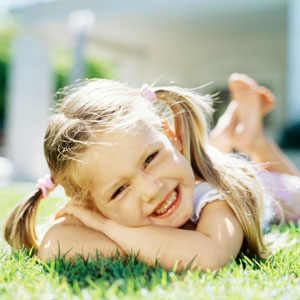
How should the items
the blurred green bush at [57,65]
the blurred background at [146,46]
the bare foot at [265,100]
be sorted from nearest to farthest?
the bare foot at [265,100], the blurred background at [146,46], the blurred green bush at [57,65]

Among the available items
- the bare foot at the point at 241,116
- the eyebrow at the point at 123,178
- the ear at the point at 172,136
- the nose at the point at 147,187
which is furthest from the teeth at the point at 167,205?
the bare foot at the point at 241,116

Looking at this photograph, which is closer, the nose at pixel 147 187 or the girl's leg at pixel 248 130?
the nose at pixel 147 187

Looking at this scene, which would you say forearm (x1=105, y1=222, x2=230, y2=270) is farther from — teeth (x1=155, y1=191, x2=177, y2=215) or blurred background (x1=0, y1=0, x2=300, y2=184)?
blurred background (x1=0, y1=0, x2=300, y2=184)

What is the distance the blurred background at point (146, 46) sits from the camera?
884 cm

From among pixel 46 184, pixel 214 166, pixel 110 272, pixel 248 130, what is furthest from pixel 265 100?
pixel 110 272

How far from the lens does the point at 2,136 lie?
81.9 feet

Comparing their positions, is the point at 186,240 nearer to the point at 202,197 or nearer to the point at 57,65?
the point at 202,197

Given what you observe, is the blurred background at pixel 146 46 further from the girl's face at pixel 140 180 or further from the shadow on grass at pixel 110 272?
the shadow on grass at pixel 110 272

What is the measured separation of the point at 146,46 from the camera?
13.2 meters

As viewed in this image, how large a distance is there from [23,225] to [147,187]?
30.7 inches

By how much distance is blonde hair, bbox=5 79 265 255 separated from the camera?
1.93 m

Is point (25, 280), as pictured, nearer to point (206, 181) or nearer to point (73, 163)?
point (73, 163)

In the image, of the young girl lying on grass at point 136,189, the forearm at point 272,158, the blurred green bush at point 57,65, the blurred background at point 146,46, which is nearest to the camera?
the young girl lying on grass at point 136,189

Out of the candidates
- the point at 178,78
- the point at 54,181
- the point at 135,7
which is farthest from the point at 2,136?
the point at 54,181
